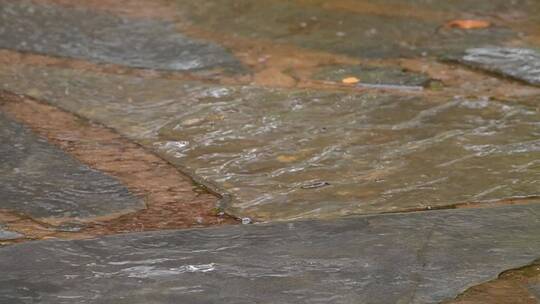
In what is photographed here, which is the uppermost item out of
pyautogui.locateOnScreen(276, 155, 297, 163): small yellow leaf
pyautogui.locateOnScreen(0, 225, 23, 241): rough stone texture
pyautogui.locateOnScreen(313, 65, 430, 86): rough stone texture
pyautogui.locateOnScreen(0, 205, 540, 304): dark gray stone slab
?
pyautogui.locateOnScreen(0, 205, 540, 304): dark gray stone slab

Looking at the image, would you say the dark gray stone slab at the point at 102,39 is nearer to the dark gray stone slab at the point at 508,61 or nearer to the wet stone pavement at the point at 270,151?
the wet stone pavement at the point at 270,151

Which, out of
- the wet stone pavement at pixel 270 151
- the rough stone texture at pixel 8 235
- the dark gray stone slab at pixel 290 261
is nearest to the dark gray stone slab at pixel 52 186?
the wet stone pavement at pixel 270 151

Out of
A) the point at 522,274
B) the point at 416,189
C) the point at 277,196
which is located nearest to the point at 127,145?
the point at 277,196

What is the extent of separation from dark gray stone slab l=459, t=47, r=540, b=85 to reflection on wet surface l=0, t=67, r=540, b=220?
1.04 ft

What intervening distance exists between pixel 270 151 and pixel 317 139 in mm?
168

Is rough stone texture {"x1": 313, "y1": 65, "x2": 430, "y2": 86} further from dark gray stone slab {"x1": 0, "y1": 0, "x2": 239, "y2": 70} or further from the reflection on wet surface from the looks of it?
dark gray stone slab {"x1": 0, "y1": 0, "x2": 239, "y2": 70}

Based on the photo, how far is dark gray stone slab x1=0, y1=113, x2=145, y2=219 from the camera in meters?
→ 2.77

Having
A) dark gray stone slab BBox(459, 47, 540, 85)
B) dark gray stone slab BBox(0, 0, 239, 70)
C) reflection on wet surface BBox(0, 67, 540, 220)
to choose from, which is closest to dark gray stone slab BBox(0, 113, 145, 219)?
reflection on wet surface BBox(0, 67, 540, 220)

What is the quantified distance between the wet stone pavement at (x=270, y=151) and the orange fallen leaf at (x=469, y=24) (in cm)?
1

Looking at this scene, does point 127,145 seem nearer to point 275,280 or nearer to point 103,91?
point 103,91

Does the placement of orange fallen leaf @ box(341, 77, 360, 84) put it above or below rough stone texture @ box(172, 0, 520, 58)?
below

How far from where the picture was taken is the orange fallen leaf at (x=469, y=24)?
450 centimetres

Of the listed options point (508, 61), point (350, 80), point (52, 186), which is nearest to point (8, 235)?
point (52, 186)

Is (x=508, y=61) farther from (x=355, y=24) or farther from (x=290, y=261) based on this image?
(x=290, y=261)
